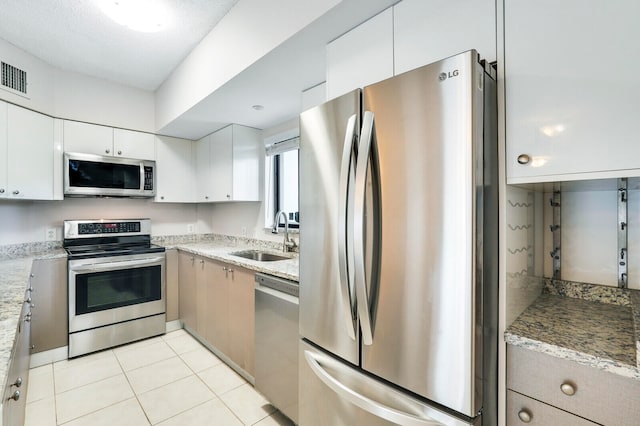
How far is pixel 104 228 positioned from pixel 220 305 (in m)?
1.64

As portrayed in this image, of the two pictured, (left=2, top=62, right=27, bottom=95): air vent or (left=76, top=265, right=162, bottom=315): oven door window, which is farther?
(left=76, top=265, right=162, bottom=315): oven door window

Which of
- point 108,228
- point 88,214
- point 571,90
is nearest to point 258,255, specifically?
point 108,228

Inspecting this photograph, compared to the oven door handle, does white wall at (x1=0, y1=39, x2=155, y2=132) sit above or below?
above

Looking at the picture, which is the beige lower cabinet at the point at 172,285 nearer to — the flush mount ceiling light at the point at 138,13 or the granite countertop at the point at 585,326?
the flush mount ceiling light at the point at 138,13

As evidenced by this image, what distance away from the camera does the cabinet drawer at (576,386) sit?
0.80m

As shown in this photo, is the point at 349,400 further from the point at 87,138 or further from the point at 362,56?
the point at 87,138

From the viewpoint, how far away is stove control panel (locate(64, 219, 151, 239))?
3004mm

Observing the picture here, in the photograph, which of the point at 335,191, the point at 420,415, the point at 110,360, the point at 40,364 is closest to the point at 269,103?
the point at 335,191

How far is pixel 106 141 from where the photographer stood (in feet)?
10.3

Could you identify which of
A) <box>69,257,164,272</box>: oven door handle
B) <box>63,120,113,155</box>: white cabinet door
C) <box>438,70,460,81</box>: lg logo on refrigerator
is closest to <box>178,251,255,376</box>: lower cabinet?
<box>69,257,164,272</box>: oven door handle

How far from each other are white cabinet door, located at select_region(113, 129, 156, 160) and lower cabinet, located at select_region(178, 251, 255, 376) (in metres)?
1.16

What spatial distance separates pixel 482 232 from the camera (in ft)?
3.11

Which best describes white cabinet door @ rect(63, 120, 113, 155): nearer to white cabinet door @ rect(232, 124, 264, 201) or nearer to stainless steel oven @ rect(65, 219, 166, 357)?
stainless steel oven @ rect(65, 219, 166, 357)

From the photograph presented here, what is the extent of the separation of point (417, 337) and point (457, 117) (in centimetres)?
71
